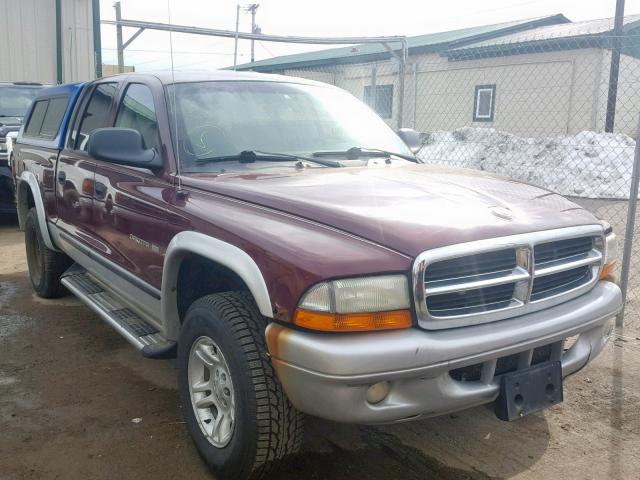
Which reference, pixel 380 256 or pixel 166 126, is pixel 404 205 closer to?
pixel 380 256

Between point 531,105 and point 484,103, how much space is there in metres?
1.56

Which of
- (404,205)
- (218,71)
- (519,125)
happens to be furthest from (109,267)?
(519,125)

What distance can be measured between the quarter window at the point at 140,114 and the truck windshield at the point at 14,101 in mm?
6493

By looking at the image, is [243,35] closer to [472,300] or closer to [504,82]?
[472,300]

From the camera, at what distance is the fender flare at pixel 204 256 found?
2.37 m

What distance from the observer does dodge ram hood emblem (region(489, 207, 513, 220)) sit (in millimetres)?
Result: 2563

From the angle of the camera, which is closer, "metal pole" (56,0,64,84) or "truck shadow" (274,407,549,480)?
"truck shadow" (274,407,549,480)

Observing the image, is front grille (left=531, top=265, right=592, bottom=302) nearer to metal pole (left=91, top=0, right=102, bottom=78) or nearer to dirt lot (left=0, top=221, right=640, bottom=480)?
dirt lot (left=0, top=221, right=640, bottom=480)

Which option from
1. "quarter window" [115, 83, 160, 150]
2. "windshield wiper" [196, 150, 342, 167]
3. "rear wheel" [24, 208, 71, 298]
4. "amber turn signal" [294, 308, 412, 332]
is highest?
"quarter window" [115, 83, 160, 150]

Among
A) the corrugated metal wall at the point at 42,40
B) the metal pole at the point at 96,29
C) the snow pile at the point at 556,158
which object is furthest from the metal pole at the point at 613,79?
the corrugated metal wall at the point at 42,40

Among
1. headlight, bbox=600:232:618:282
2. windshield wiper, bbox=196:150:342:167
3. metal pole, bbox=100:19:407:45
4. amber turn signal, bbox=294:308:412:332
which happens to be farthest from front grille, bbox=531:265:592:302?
metal pole, bbox=100:19:407:45

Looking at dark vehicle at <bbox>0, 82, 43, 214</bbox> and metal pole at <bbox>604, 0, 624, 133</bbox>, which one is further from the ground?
metal pole at <bbox>604, 0, 624, 133</bbox>

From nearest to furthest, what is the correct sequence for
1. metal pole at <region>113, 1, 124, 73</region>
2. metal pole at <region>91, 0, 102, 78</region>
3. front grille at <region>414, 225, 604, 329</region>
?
front grille at <region>414, 225, 604, 329</region>, metal pole at <region>113, 1, 124, 73</region>, metal pole at <region>91, 0, 102, 78</region>

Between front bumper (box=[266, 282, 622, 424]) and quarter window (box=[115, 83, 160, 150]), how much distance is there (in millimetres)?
1676
